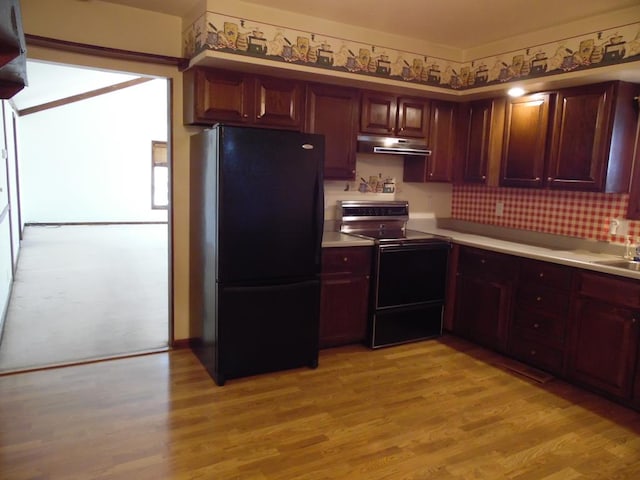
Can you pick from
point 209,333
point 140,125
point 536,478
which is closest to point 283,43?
point 209,333

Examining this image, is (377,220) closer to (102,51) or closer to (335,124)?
(335,124)

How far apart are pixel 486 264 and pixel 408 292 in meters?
0.65

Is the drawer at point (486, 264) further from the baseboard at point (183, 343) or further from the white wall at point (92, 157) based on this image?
the white wall at point (92, 157)

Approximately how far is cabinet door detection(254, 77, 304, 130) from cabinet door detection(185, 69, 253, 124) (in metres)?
0.07

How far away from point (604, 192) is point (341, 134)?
1.94 m

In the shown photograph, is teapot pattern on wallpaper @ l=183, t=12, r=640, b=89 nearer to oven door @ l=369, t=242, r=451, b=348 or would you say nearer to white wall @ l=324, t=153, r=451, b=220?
white wall @ l=324, t=153, r=451, b=220

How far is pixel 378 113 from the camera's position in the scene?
153 inches

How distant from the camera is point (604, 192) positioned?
126 inches

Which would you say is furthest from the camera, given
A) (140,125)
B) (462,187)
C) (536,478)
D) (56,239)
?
(140,125)

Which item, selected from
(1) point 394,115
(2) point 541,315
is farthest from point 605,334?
(1) point 394,115

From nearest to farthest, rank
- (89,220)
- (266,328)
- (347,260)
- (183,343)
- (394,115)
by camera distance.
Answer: (266,328), (347,260), (183,343), (394,115), (89,220)

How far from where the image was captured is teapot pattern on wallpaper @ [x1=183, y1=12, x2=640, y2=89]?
298 cm

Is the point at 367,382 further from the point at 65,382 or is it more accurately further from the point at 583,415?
the point at 65,382

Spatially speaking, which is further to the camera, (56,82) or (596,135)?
(56,82)
